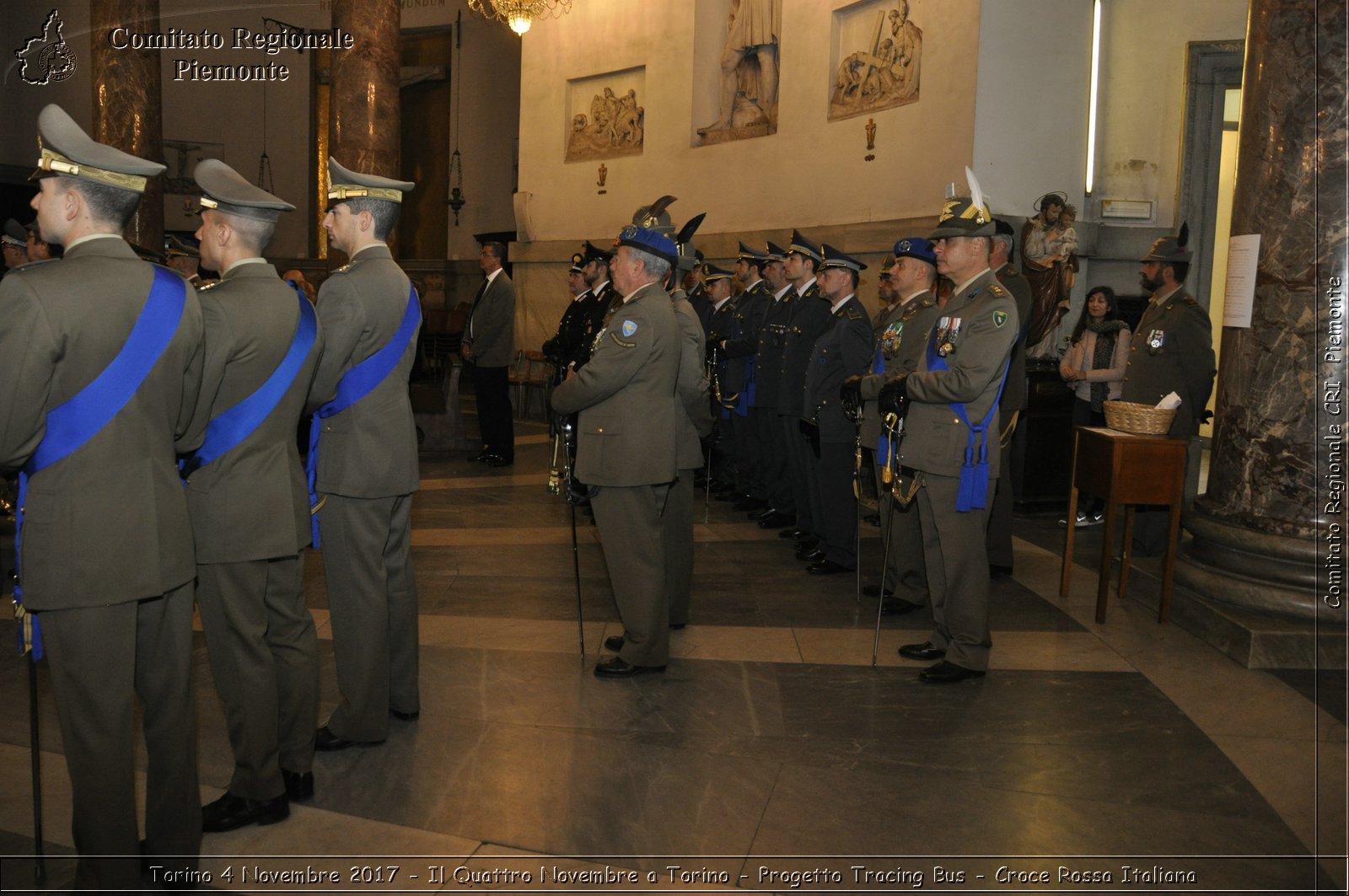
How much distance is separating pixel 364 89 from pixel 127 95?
3842 mm

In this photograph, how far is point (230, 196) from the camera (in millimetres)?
3248

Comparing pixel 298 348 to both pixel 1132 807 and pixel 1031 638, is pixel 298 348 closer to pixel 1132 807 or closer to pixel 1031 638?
pixel 1132 807

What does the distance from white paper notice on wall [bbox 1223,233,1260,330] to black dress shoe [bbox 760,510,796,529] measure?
12.0 ft

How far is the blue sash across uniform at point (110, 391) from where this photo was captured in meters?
2.60

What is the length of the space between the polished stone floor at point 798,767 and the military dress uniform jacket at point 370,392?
0.99 metres

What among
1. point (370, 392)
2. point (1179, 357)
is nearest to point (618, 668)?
point (370, 392)

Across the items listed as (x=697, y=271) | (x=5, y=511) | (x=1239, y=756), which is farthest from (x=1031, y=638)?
(x=697, y=271)

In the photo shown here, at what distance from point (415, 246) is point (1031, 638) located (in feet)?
61.1

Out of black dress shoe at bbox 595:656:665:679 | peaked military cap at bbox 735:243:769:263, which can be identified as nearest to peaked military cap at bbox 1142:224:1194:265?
peaked military cap at bbox 735:243:769:263

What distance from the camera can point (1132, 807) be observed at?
143 inches

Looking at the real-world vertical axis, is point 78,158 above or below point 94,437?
above

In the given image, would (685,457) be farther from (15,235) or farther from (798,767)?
(15,235)

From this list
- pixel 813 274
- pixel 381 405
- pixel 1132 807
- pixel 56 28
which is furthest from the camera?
pixel 56 28

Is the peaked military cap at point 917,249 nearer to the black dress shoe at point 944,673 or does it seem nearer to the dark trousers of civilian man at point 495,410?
the black dress shoe at point 944,673
